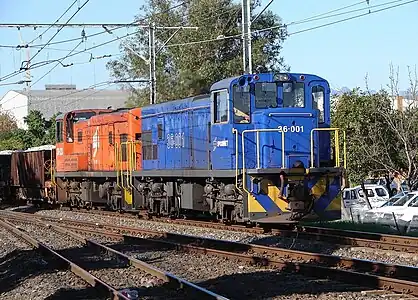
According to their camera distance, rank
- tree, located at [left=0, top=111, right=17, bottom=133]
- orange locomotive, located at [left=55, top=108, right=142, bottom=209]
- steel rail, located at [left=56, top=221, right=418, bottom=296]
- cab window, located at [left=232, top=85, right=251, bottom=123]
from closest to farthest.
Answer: steel rail, located at [left=56, top=221, right=418, bottom=296], cab window, located at [left=232, top=85, right=251, bottom=123], orange locomotive, located at [left=55, top=108, right=142, bottom=209], tree, located at [left=0, top=111, right=17, bottom=133]

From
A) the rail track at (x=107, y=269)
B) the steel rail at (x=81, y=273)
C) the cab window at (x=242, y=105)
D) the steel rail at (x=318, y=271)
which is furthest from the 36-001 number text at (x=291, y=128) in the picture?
the steel rail at (x=81, y=273)

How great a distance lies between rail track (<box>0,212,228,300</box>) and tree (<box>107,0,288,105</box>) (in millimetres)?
25936

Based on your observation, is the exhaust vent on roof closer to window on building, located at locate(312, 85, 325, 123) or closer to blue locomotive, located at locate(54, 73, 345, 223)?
blue locomotive, located at locate(54, 73, 345, 223)

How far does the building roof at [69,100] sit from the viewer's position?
10469cm

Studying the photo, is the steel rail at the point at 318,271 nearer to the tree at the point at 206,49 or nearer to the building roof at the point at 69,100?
the tree at the point at 206,49

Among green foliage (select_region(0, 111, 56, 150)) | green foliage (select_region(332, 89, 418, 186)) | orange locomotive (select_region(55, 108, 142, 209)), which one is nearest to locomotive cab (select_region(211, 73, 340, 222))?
orange locomotive (select_region(55, 108, 142, 209))

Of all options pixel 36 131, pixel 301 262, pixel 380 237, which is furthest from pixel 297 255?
pixel 36 131

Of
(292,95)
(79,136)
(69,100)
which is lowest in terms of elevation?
(79,136)

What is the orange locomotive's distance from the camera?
2284 centimetres

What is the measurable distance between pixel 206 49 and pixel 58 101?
65619 mm

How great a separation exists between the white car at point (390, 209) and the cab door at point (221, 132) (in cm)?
642

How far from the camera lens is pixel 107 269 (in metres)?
12.0

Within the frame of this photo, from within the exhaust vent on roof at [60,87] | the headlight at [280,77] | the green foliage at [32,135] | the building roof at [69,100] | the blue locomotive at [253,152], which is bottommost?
the blue locomotive at [253,152]

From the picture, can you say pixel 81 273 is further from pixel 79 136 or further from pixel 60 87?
pixel 60 87
